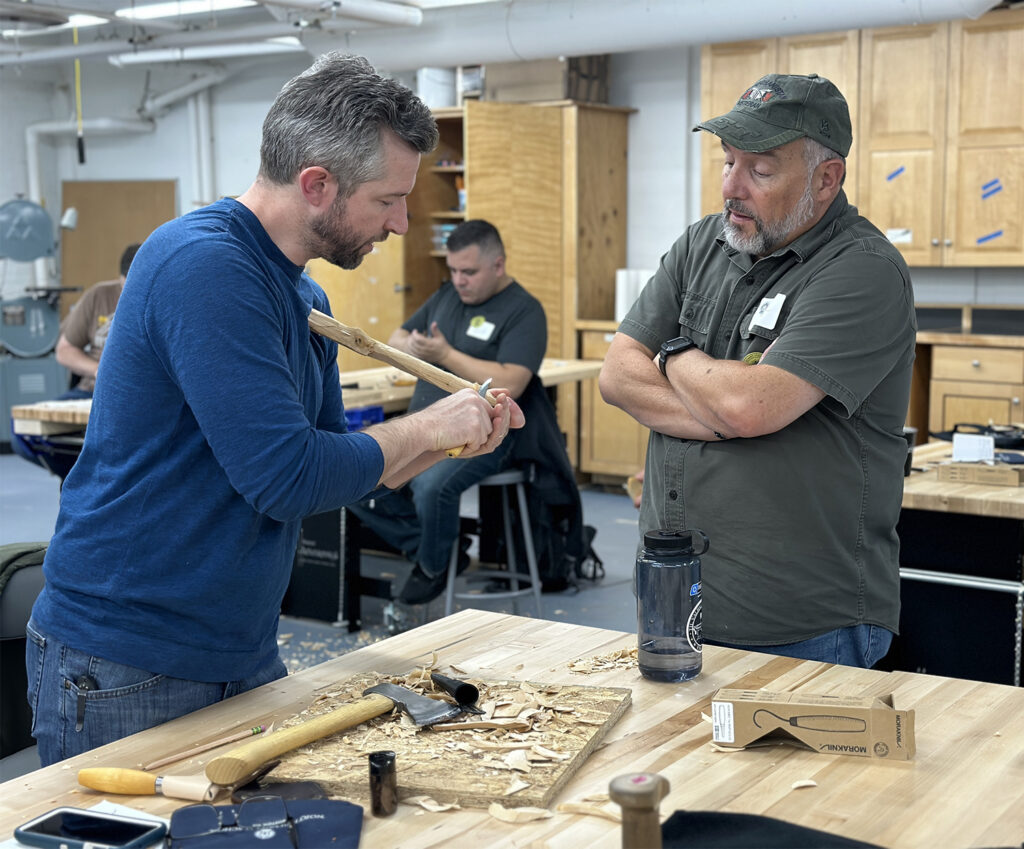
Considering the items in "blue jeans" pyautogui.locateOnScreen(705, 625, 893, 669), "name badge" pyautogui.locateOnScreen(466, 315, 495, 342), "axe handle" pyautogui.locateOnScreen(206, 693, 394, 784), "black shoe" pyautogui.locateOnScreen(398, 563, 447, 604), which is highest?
"name badge" pyautogui.locateOnScreen(466, 315, 495, 342)

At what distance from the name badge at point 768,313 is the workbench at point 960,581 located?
1179mm

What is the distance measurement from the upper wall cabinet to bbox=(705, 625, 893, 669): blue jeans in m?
4.95

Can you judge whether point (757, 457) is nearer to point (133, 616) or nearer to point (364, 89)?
point (364, 89)

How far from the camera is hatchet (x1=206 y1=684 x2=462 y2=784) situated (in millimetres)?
1319

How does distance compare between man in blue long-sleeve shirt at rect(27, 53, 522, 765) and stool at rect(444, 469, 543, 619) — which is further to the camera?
stool at rect(444, 469, 543, 619)

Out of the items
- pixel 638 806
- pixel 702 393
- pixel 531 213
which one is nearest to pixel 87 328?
pixel 531 213

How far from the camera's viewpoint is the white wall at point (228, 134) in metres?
7.91

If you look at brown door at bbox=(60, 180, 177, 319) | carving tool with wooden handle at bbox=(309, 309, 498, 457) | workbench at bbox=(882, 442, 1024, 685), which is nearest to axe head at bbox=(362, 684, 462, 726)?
carving tool with wooden handle at bbox=(309, 309, 498, 457)

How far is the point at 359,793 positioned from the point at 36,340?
8883 millimetres

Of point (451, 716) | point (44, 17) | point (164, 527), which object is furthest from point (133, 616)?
point (44, 17)

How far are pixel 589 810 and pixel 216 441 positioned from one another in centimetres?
64

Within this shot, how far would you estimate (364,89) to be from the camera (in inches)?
61.9

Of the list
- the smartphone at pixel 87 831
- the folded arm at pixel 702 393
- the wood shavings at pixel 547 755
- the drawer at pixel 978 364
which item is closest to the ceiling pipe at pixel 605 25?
the drawer at pixel 978 364

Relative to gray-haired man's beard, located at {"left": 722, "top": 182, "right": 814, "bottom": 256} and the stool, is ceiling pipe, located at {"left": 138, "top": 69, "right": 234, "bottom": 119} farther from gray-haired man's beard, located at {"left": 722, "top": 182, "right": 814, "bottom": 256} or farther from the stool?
gray-haired man's beard, located at {"left": 722, "top": 182, "right": 814, "bottom": 256}
